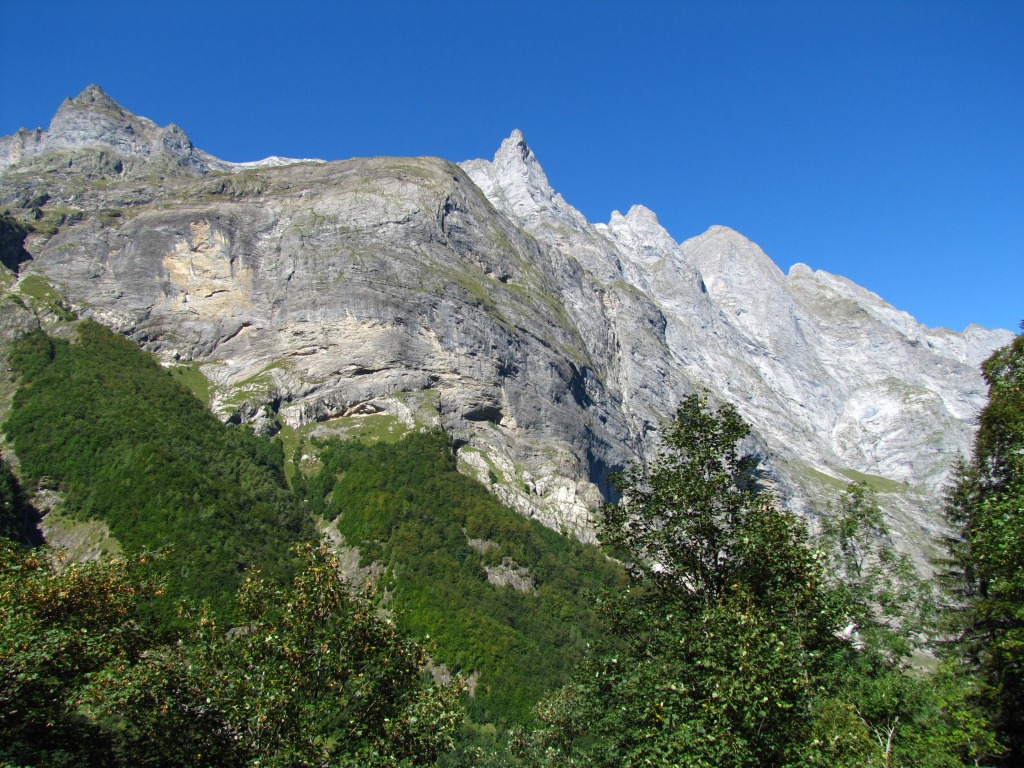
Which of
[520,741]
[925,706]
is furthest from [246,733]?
[520,741]

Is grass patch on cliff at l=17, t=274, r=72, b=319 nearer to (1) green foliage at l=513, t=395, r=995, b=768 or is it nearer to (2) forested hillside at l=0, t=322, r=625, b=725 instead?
(2) forested hillside at l=0, t=322, r=625, b=725

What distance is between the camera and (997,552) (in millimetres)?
24016

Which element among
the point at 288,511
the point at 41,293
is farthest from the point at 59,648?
the point at 41,293

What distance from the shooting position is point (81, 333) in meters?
154

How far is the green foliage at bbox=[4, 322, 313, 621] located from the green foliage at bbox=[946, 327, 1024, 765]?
81.1 m

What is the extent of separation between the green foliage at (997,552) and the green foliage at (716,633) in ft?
12.5

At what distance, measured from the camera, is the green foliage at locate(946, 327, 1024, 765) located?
23859 millimetres

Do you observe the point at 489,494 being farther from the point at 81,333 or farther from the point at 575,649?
the point at 81,333

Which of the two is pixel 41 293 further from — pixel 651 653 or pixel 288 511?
pixel 651 653

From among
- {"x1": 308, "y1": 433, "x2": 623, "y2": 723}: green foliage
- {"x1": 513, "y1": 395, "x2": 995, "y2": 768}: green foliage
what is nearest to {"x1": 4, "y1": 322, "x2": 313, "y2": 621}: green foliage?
{"x1": 308, "y1": 433, "x2": 623, "y2": 723}: green foliage

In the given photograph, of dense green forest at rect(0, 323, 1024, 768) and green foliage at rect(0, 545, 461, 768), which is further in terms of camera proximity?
green foliage at rect(0, 545, 461, 768)

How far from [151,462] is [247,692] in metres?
110

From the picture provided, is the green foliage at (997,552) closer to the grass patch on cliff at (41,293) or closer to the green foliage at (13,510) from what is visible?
the green foliage at (13,510)

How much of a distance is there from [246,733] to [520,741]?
38.7 meters
